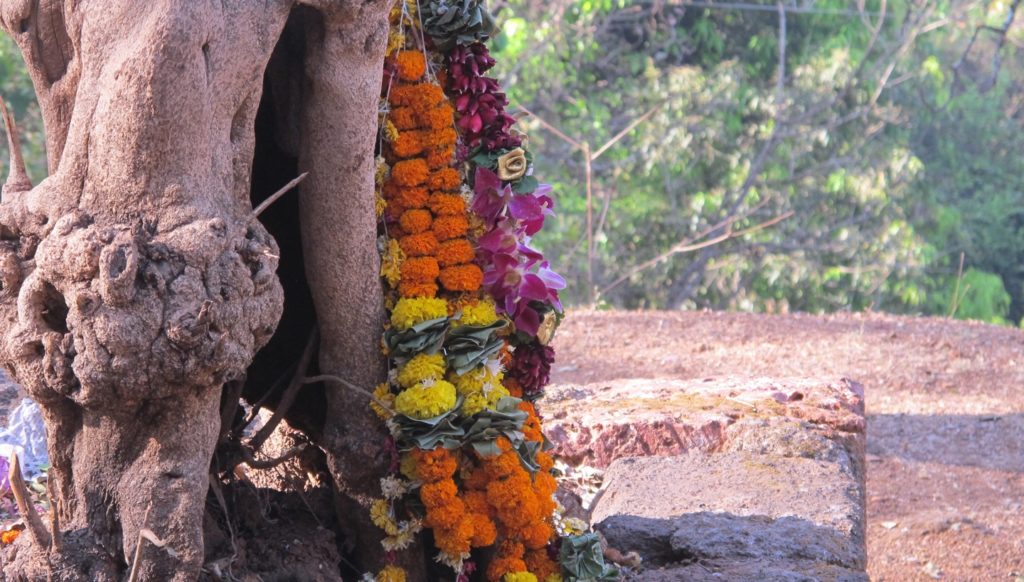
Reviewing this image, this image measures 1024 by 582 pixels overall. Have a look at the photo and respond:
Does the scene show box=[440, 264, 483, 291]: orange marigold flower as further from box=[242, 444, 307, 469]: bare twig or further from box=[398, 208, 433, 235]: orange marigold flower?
box=[242, 444, 307, 469]: bare twig

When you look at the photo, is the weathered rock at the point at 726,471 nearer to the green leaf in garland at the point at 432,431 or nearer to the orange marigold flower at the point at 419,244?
the green leaf in garland at the point at 432,431

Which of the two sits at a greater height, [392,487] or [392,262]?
[392,262]

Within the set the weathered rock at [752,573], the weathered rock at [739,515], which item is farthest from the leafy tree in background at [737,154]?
the weathered rock at [752,573]

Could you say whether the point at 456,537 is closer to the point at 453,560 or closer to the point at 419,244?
the point at 453,560

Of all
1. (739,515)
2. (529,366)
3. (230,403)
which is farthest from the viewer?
(739,515)

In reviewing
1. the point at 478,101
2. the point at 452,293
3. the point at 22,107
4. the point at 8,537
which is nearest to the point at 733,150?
the point at 22,107

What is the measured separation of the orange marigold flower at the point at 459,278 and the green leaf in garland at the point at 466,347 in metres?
0.10

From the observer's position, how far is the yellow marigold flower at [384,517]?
2.86m

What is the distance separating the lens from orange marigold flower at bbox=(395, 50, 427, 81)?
285 cm

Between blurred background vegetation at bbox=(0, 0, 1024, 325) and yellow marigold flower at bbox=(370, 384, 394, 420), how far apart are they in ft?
27.8

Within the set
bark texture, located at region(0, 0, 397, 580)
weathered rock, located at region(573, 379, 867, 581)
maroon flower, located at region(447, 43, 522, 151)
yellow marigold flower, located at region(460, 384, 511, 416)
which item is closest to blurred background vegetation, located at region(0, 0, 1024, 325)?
weathered rock, located at region(573, 379, 867, 581)

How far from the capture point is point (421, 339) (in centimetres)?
281

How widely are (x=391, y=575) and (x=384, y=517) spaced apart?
16 centimetres

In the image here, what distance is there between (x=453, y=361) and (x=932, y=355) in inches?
216
